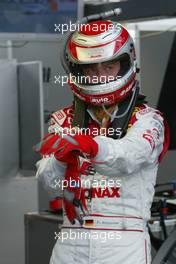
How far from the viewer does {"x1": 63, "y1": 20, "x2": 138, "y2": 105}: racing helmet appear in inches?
85.7

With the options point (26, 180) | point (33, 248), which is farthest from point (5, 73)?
point (33, 248)

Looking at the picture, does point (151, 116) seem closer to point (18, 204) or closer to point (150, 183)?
point (150, 183)

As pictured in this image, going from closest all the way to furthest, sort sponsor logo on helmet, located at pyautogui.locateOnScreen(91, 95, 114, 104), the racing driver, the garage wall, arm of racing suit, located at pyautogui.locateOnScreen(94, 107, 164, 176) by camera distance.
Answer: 1. arm of racing suit, located at pyautogui.locateOnScreen(94, 107, 164, 176)
2. the racing driver
3. sponsor logo on helmet, located at pyautogui.locateOnScreen(91, 95, 114, 104)
4. the garage wall

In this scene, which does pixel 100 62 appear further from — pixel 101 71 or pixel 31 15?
pixel 31 15

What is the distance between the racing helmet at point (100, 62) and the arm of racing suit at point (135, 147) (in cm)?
11

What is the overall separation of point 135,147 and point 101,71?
31cm

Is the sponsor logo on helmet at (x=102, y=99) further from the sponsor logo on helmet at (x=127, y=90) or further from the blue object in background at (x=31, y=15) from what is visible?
the blue object in background at (x=31, y=15)

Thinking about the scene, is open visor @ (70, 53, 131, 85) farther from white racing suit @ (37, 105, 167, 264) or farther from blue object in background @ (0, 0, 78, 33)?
blue object in background @ (0, 0, 78, 33)

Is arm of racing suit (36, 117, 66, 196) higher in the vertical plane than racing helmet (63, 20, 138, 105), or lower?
lower

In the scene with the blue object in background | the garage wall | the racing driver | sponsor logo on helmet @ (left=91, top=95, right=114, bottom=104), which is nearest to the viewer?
the racing driver

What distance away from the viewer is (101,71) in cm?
220

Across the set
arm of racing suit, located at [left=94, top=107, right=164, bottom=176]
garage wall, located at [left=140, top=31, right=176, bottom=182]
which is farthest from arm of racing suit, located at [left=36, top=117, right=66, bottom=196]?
garage wall, located at [left=140, top=31, right=176, bottom=182]

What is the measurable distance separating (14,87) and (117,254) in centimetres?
245

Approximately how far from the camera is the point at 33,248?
3600 mm
